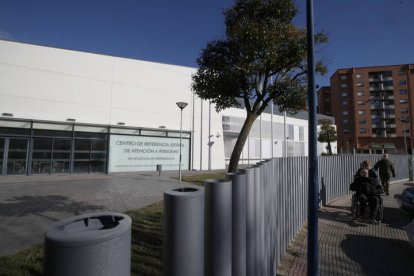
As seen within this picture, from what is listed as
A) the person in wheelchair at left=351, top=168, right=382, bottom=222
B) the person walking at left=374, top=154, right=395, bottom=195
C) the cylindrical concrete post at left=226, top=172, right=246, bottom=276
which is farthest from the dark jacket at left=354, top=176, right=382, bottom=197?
the cylindrical concrete post at left=226, top=172, right=246, bottom=276

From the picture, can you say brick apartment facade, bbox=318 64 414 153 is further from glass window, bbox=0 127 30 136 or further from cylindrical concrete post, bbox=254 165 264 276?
cylindrical concrete post, bbox=254 165 264 276

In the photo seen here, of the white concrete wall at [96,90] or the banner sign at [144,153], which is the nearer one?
the white concrete wall at [96,90]

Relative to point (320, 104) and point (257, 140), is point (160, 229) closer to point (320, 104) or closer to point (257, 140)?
point (257, 140)

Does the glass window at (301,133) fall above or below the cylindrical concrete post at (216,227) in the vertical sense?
above

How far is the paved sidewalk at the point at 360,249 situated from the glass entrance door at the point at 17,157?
61.1 ft

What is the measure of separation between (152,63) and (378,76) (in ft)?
226

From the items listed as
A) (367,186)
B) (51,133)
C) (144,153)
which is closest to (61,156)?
(51,133)

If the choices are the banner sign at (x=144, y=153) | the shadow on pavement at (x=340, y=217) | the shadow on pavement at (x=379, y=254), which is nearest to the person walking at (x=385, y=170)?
the shadow on pavement at (x=340, y=217)

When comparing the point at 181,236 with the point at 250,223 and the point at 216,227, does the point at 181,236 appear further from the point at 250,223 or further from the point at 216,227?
the point at 250,223

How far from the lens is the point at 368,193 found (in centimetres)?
700

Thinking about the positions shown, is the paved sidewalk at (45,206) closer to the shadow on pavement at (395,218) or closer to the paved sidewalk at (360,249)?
the paved sidewalk at (360,249)

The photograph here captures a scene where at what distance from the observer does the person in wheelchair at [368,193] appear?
6965 mm

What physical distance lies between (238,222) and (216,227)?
17.1 inches

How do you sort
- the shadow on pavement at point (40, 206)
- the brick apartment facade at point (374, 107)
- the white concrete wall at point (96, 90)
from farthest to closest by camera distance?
the brick apartment facade at point (374, 107)
the white concrete wall at point (96, 90)
the shadow on pavement at point (40, 206)
